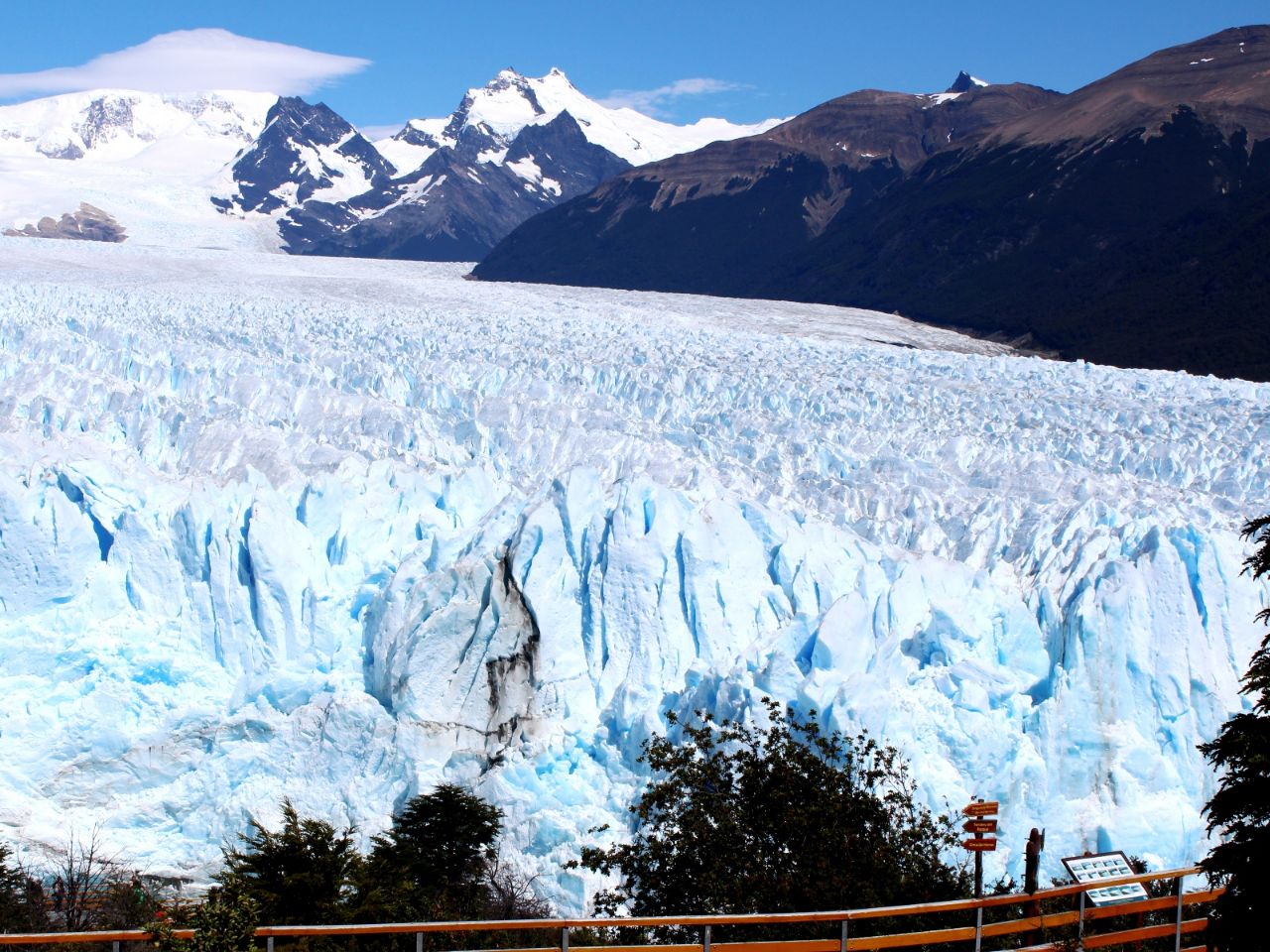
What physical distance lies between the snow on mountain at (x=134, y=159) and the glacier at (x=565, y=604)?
59426 mm

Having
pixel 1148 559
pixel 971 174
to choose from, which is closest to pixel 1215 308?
pixel 971 174

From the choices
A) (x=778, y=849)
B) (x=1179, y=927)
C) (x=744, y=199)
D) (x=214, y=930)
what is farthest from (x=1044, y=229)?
(x=214, y=930)

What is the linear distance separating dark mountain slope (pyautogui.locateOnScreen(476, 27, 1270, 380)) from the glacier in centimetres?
2542

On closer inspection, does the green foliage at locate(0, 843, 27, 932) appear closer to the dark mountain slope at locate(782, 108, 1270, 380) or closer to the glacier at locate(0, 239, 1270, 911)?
the glacier at locate(0, 239, 1270, 911)

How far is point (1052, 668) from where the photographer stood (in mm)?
13797

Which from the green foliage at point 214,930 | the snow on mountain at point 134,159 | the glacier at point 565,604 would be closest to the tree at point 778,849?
the glacier at point 565,604

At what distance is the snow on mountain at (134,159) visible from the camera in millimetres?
78062

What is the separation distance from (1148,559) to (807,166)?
229 feet

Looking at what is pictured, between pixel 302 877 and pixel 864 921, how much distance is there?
380 centimetres

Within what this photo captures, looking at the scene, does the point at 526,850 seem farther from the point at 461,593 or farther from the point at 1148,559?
the point at 1148,559

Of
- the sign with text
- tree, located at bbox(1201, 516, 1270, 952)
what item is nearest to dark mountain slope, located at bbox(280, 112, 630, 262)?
the sign with text

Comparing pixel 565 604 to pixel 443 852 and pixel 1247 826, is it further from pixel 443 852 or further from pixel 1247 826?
pixel 1247 826

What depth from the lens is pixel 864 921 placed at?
330 inches

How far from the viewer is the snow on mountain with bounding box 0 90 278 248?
7806 centimetres
